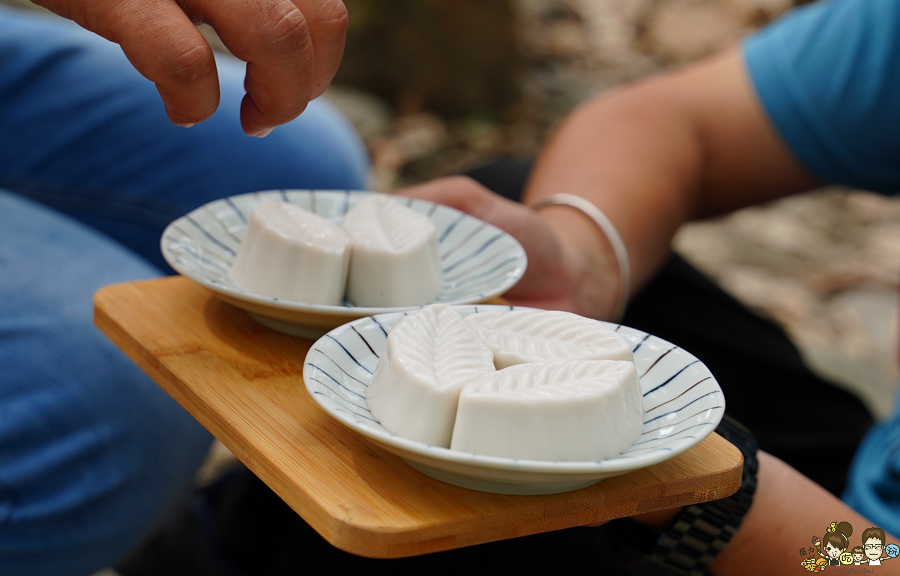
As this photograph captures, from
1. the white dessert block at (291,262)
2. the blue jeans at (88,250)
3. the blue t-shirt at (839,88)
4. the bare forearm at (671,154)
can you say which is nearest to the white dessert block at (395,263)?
the white dessert block at (291,262)

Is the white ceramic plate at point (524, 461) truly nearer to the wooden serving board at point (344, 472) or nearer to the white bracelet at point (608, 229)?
the wooden serving board at point (344, 472)

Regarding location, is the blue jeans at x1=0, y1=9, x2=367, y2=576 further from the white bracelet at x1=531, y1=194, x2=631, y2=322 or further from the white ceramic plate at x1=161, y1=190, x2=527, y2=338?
the white bracelet at x1=531, y1=194, x2=631, y2=322

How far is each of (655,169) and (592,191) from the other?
11cm

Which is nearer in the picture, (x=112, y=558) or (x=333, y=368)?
(x=333, y=368)

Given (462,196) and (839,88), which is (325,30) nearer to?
(462,196)

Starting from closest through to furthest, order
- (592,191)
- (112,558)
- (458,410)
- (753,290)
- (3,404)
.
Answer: (458,410) → (3,404) → (112,558) → (592,191) → (753,290)

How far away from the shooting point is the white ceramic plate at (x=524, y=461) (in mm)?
376

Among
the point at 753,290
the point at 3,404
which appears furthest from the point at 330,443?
the point at 753,290

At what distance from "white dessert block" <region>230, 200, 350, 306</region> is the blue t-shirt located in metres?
0.76

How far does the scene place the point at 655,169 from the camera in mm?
1027

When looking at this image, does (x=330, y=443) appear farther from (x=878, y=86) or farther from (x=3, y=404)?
(x=878, y=86)

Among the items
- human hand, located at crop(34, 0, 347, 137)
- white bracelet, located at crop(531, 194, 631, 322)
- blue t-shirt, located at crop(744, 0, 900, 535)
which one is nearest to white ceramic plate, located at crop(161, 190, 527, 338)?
human hand, located at crop(34, 0, 347, 137)

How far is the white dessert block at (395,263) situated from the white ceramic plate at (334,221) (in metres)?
0.02

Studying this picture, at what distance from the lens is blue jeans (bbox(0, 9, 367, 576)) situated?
681mm
